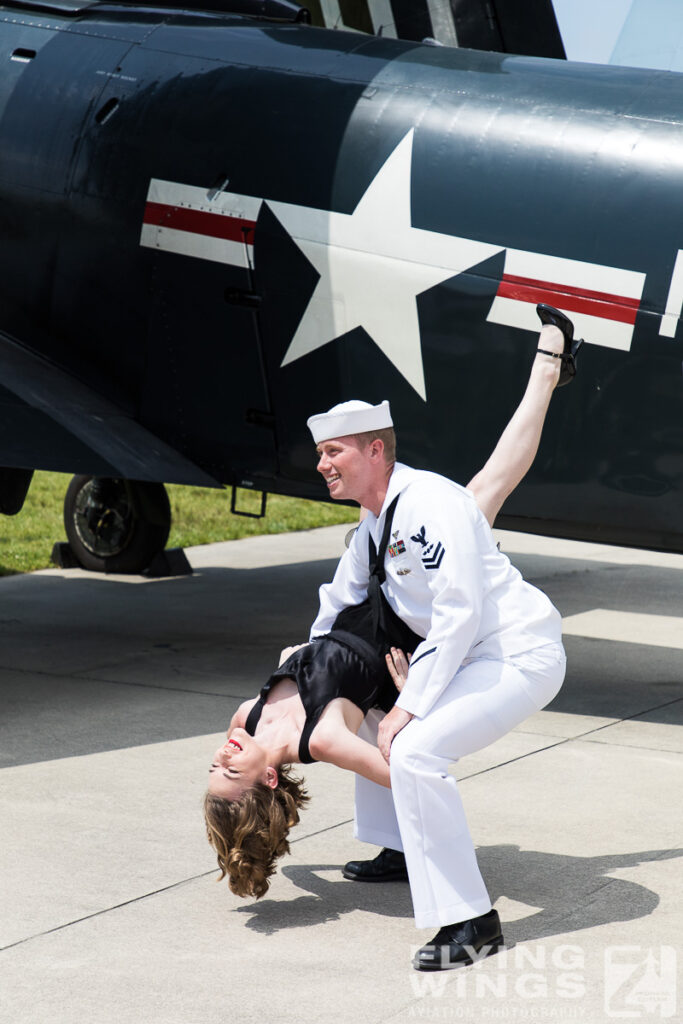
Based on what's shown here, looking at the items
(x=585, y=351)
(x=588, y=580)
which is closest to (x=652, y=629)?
(x=588, y=580)

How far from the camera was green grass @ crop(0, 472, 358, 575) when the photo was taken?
13500 mm

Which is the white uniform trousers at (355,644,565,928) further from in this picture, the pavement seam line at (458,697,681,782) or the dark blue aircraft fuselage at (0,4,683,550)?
the dark blue aircraft fuselage at (0,4,683,550)

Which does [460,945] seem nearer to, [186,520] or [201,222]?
[201,222]

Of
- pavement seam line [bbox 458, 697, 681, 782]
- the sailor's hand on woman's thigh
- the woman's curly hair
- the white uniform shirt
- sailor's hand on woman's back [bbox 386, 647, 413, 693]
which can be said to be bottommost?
pavement seam line [bbox 458, 697, 681, 782]

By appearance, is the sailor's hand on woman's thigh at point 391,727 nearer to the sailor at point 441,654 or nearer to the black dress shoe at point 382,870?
the sailor at point 441,654

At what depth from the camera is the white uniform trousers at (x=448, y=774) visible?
418cm

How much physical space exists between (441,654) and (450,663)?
4 cm

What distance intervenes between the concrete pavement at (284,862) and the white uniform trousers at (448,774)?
24 cm

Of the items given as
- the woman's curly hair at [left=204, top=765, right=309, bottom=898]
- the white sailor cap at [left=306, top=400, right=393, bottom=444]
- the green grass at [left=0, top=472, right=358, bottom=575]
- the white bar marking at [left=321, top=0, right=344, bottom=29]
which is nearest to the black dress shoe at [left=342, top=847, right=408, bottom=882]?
the woman's curly hair at [left=204, top=765, right=309, bottom=898]

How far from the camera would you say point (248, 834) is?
445 cm

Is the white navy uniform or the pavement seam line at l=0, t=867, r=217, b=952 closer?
the white navy uniform

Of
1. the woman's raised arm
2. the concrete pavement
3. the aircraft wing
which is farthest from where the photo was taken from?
the aircraft wing

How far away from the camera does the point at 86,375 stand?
28.1 ft

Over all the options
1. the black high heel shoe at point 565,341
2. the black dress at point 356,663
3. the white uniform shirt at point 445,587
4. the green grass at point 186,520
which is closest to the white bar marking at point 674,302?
the black high heel shoe at point 565,341
